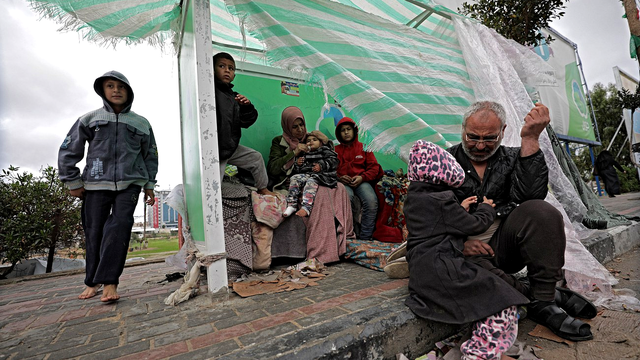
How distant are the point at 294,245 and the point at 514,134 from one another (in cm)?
233

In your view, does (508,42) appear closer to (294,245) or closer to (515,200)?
(515,200)

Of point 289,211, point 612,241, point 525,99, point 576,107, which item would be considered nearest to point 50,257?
point 289,211

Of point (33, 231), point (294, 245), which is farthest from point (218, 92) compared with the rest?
point (33, 231)

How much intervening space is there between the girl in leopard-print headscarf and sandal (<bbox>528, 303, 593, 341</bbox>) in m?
0.48

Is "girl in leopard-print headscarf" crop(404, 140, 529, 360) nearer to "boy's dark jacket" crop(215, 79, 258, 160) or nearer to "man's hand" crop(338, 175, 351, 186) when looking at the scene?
"boy's dark jacket" crop(215, 79, 258, 160)

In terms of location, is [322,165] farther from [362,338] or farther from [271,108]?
[362,338]

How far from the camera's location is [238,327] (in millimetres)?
1514

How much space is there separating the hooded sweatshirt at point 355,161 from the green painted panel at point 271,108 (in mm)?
543

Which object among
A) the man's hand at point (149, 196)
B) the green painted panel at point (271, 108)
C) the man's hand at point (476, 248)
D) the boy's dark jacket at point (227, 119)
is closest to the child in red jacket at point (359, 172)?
the green painted panel at point (271, 108)

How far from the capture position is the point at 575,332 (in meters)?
1.60

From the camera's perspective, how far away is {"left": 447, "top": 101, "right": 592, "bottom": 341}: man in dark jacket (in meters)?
1.62

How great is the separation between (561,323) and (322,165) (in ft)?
7.85

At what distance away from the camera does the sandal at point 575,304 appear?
183cm

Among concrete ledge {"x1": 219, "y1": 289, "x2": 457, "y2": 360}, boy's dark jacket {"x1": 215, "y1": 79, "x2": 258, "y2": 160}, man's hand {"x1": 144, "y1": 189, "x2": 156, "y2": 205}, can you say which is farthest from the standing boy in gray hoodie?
concrete ledge {"x1": 219, "y1": 289, "x2": 457, "y2": 360}
